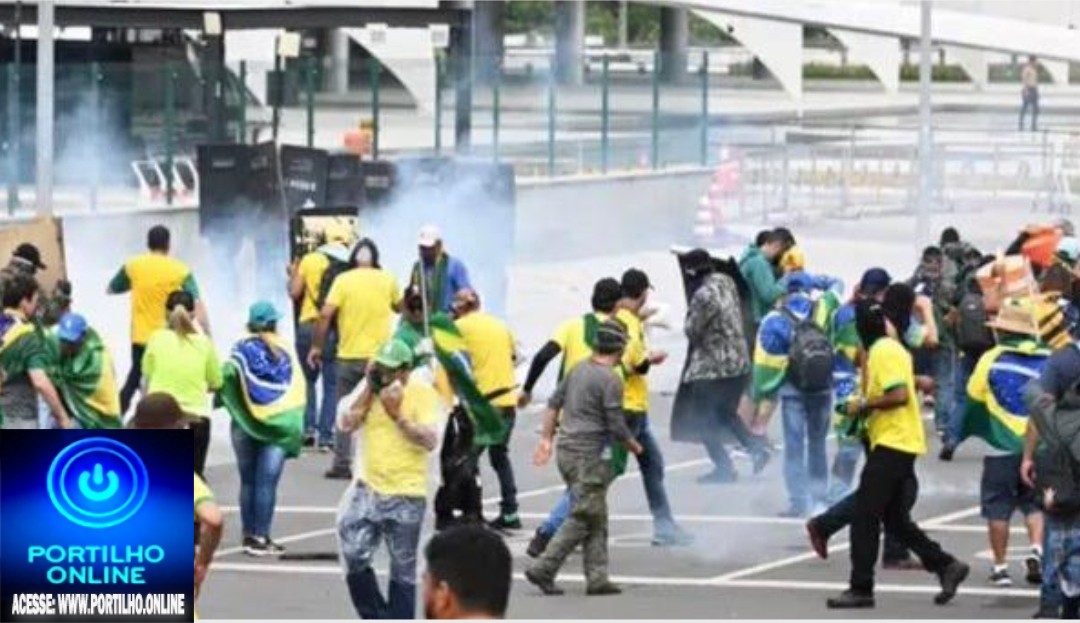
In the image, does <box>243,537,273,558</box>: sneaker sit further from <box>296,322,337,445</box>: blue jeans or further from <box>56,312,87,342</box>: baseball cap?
<box>296,322,337,445</box>: blue jeans

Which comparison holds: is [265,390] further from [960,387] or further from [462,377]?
[960,387]

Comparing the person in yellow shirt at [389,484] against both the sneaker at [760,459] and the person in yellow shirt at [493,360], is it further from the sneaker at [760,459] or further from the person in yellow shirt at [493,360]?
the sneaker at [760,459]

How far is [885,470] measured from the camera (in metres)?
17.3

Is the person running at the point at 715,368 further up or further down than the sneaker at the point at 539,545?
further up

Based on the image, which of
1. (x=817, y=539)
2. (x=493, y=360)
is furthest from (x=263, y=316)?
(x=817, y=539)

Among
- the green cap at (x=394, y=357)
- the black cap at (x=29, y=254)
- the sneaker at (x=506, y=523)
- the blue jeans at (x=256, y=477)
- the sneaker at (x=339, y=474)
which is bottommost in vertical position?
the sneaker at (x=506, y=523)

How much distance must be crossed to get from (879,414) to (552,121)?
21620 millimetres

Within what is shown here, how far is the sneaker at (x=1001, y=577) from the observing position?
58.7ft

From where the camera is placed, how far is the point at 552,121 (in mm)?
38781

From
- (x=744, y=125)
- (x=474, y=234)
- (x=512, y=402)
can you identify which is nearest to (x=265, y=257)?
(x=474, y=234)

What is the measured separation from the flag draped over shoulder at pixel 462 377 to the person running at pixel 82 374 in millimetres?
1608

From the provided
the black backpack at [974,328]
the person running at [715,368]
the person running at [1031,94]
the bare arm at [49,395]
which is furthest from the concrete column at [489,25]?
the bare arm at [49,395]

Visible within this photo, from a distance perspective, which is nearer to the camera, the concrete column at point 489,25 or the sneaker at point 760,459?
the sneaker at point 760,459

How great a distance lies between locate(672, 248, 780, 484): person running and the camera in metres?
21.6
